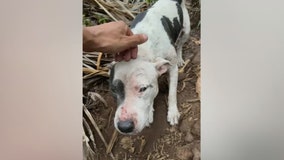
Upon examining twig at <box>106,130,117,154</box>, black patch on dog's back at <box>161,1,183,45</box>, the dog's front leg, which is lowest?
twig at <box>106,130,117,154</box>

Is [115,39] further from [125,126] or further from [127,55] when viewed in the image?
[125,126]

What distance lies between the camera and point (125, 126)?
4.63 ft

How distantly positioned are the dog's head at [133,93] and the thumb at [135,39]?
0.06 meters

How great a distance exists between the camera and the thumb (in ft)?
4.72

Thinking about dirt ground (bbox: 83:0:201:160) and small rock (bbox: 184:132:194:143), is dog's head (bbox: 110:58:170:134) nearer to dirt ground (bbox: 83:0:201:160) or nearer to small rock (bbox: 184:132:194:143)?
dirt ground (bbox: 83:0:201:160)

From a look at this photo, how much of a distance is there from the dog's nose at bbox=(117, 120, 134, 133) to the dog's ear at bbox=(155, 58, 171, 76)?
0.66ft

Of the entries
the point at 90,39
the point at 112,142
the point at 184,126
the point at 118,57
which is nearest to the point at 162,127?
the point at 184,126

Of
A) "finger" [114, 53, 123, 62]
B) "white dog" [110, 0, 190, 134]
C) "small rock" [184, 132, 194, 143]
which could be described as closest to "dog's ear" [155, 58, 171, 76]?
"white dog" [110, 0, 190, 134]

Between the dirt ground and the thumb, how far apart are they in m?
0.14

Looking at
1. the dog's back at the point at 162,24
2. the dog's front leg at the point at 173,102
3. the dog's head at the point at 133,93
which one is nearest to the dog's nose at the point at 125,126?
the dog's head at the point at 133,93

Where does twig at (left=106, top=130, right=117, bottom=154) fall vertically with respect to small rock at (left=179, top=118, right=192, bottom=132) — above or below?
below

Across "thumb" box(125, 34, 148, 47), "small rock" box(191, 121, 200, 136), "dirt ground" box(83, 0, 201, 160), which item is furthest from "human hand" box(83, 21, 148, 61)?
"small rock" box(191, 121, 200, 136)
